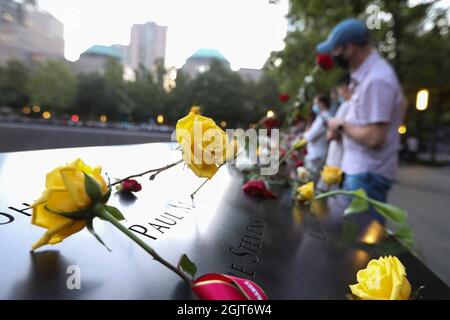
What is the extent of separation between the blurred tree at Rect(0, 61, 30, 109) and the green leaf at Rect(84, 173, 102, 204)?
21.9 m

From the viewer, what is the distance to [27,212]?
0.57 meters

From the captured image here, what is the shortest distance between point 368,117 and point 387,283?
47.2 inches

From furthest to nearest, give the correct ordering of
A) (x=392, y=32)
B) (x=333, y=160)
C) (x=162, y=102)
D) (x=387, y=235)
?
(x=392, y=32) → (x=162, y=102) → (x=333, y=160) → (x=387, y=235)

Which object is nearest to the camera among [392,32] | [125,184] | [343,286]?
[343,286]

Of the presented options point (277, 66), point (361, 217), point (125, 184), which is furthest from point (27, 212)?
point (277, 66)

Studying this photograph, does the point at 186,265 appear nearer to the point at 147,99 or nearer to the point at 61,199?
the point at 61,199

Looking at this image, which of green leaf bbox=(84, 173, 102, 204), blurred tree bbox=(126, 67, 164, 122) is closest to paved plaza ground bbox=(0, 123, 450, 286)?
green leaf bbox=(84, 173, 102, 204)

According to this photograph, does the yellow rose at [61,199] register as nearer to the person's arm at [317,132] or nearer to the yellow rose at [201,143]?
the yellow rose at [201,143]

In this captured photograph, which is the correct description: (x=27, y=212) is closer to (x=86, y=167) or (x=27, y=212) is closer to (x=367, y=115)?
(x=86, y=167)

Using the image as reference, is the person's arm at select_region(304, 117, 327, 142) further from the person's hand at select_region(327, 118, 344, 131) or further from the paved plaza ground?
the paved plaza ground

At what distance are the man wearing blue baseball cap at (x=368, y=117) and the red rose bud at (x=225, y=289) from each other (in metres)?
1.15

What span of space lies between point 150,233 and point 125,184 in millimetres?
198

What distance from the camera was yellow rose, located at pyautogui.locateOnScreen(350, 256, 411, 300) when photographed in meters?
0.38
